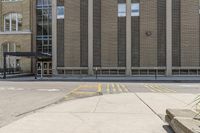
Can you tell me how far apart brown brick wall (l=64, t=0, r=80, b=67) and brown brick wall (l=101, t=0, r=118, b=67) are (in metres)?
3.66

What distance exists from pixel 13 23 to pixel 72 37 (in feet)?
32.6

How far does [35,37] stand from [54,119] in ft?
132

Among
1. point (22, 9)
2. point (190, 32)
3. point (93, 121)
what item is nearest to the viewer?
point (93, 121)

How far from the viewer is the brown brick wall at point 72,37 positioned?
47.2 m

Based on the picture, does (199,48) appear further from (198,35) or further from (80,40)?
(80,40)

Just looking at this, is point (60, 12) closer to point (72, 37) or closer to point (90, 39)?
point (72, 37)

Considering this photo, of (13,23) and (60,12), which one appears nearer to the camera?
(60,12)

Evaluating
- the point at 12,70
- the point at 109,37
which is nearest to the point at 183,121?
the point at 109,37

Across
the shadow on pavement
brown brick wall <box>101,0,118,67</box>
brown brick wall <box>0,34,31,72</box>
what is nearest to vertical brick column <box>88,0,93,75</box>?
brown brick wall <box>101,0,118,67</box>

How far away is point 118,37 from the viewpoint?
46.9 meters

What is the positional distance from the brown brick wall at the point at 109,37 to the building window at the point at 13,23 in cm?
1312

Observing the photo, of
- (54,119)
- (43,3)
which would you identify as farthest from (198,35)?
(54,119)

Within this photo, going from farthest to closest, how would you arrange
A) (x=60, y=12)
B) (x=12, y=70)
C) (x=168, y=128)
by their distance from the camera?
(x=60, y=12) < (x=12, y=70) < (x=168, y=128)

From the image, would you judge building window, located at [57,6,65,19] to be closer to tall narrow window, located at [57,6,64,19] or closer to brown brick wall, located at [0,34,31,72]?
tall narrow window, located at [57,6,64,19]
